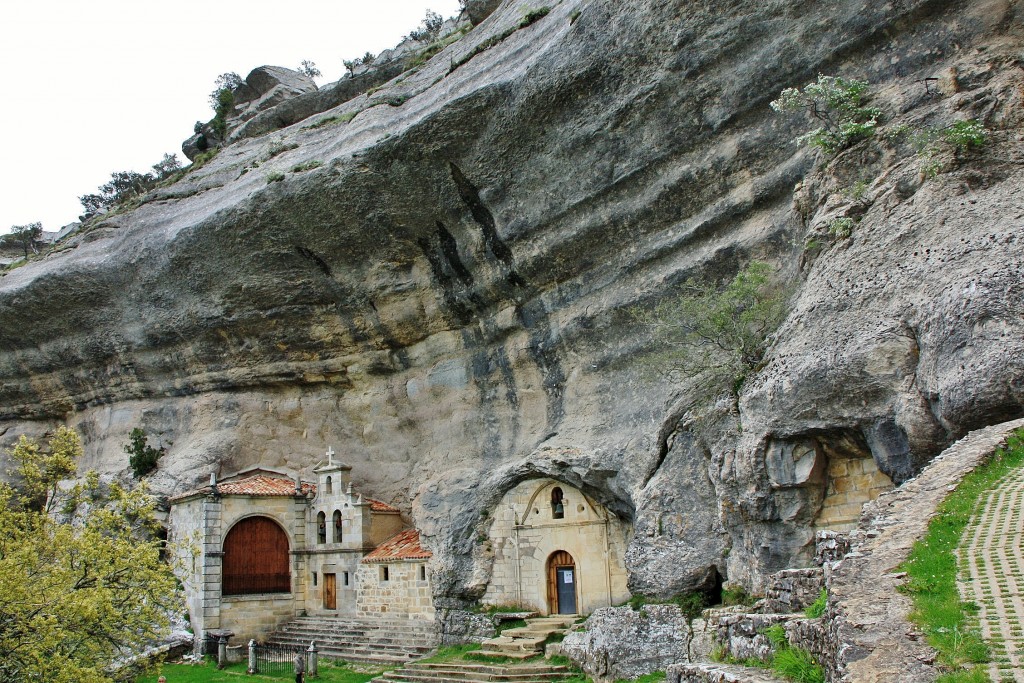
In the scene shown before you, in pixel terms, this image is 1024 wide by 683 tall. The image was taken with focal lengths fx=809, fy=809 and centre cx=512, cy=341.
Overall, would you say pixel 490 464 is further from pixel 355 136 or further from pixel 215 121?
pixel 215 121

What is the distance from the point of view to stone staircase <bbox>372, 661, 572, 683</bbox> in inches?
727

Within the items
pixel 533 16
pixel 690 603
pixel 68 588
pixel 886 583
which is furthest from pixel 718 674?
pixel 533 16

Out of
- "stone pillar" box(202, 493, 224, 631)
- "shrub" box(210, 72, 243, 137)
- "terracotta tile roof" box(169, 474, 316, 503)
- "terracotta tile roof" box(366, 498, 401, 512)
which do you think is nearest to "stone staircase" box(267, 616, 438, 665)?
"stone pillar" box(202, 493, 224, 631)

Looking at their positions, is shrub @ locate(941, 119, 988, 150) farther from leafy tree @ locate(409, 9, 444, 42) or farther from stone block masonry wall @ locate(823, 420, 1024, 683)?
leafy tree @ locate(409, 9, 444, 42)

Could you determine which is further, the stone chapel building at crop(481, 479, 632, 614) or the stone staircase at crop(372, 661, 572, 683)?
the stone chapel building at crop(481, 479, 632, 614)

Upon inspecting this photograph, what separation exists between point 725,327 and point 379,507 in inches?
654

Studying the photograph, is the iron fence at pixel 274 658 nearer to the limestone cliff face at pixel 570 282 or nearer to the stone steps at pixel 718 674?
the limestone cliff face at pixel 570 282

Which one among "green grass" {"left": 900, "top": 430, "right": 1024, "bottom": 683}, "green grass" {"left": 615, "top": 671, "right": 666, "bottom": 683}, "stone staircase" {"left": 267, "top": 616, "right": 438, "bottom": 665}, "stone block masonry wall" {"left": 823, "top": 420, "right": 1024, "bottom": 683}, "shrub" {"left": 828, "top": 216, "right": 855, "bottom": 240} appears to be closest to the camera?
"green grass" {"left": 900, "top": 430, "right": 1024, "bottom": 683}

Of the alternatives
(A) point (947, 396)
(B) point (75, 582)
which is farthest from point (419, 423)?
(A) point (947, 396)

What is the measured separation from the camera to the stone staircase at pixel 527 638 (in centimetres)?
2039

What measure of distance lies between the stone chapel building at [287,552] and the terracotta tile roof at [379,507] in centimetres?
4

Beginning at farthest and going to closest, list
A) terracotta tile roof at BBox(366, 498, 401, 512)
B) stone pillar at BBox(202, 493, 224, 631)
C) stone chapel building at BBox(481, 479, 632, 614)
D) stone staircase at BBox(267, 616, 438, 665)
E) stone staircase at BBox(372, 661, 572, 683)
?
terracotta tile roof at BBox(366, 498, 401, 512) → stone pillar at BBox(202, 493, 224, 631) → stone staircase at BBox(267, 616, 438, 665) → stone chapel building at BBox(481, 479, 632, 614) → stone staircase at BBox(372, 661, 572, 683)

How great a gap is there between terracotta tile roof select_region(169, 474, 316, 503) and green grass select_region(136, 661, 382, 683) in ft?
19.2

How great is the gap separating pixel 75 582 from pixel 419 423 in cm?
1638
